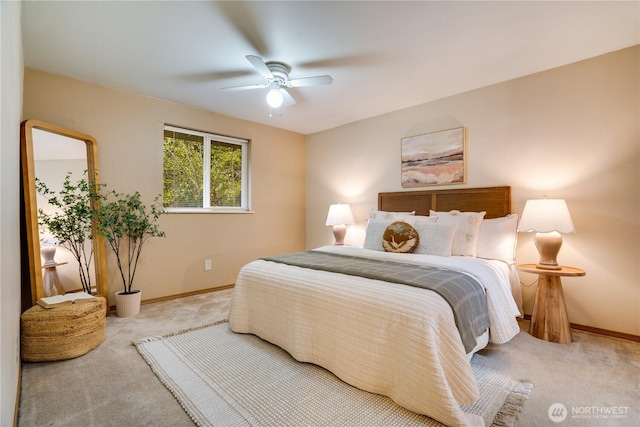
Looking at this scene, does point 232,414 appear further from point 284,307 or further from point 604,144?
point 604,144

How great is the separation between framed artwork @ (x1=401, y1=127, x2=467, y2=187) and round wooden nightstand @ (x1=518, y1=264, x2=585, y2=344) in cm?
127

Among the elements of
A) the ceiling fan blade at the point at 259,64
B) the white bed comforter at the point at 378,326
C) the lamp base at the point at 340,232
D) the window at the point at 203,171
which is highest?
the ceiling fan blade at the point at 259,64

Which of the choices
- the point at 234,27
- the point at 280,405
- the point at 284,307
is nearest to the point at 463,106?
the point at 234,27

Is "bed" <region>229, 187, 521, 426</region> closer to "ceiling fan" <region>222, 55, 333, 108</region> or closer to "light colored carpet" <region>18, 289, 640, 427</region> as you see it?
"light colored carpet" <region>18, 289, 640, 427</region>

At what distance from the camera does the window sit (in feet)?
12.0

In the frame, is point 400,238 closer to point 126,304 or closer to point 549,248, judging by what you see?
point 549,248

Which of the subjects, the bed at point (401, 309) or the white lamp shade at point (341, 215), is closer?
the bed at point (401, 309)

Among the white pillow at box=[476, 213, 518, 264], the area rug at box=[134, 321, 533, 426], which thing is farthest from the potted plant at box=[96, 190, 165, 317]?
the white pillow at box=[476, 213, 518, 264]

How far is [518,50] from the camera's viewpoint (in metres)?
2.38

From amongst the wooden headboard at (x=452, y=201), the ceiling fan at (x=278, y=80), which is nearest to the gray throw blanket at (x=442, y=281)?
the wooden headboard at (x=452, y=201)

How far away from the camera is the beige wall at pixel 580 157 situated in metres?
2.38

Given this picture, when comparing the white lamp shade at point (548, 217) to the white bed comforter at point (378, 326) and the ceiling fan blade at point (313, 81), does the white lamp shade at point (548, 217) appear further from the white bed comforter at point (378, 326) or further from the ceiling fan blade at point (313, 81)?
the ceiling fan blade at point (313, 81)

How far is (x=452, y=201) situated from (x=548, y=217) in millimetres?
1004

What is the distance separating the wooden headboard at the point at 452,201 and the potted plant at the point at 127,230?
2.79 metres
